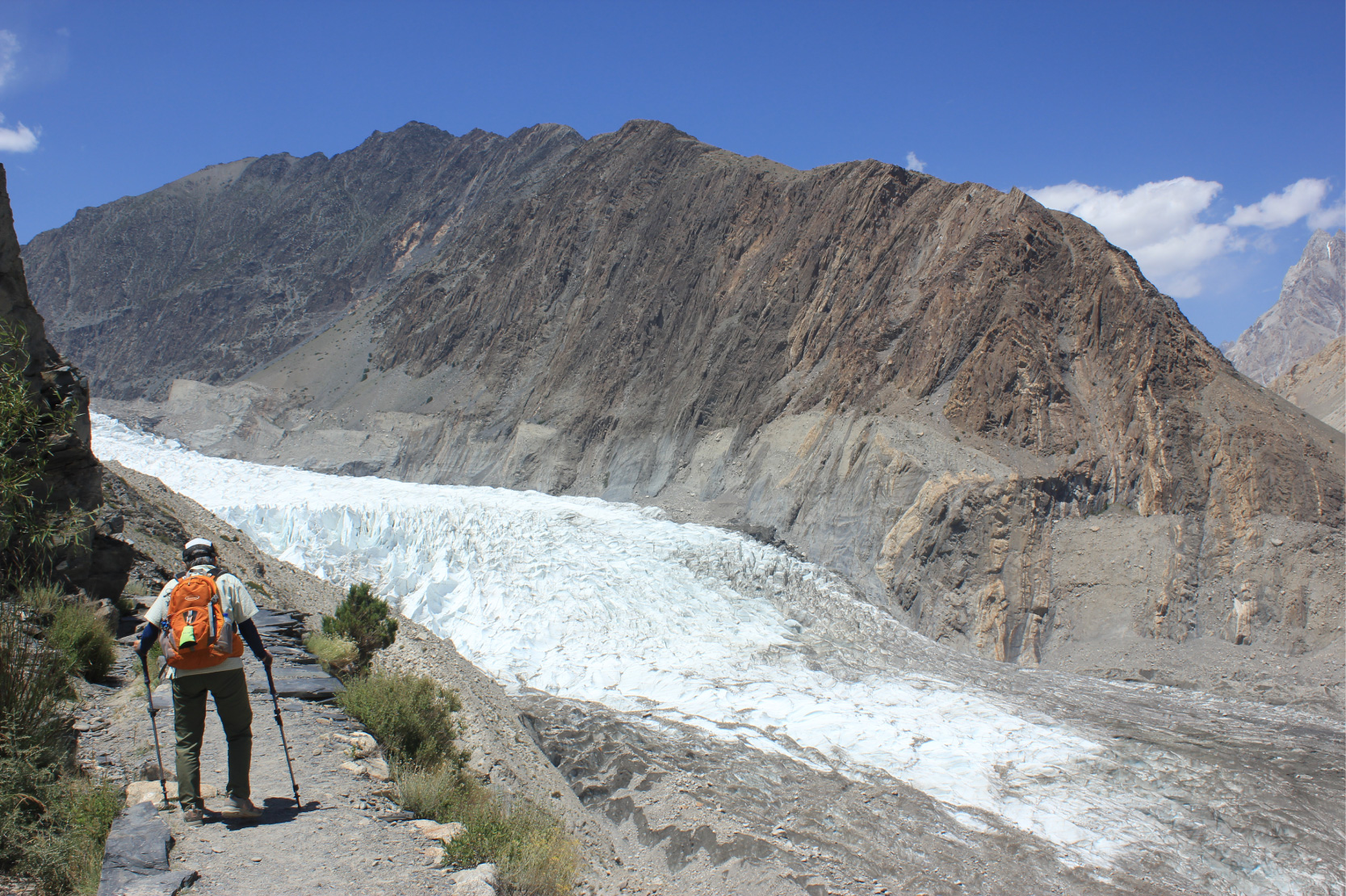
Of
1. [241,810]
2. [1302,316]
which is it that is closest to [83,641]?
[241,810]

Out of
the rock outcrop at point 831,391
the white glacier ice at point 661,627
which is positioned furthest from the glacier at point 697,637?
the rock outcrop at point 831,391

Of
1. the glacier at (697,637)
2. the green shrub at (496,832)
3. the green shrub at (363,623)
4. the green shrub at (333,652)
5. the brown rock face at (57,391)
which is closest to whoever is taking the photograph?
the green shrub at (496,832)

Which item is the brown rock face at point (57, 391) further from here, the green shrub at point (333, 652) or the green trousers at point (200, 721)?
the green trousers at point (200, 721)

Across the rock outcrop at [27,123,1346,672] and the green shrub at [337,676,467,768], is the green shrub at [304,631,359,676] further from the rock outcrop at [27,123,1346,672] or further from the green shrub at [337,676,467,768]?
the rock outcrop at [27,123,1346,672]

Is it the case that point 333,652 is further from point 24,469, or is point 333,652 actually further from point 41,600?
point 24,469

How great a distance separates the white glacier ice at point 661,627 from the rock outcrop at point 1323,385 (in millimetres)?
40843

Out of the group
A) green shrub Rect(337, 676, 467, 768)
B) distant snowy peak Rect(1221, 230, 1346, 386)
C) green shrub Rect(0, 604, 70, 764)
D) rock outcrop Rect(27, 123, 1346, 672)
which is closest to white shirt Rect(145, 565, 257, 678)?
green shrub Rect(0, 604, 70, 764)

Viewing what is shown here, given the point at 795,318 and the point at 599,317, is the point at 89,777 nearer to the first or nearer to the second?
the point at 795,318

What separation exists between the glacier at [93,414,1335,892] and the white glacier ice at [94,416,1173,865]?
0.05 meters

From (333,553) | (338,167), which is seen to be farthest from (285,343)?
(333,553)

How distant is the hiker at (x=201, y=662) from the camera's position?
484cm

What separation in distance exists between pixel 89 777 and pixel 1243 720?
1803 cm

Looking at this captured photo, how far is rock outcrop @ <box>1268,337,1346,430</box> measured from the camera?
149ft

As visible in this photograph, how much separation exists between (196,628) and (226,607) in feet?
0.69
